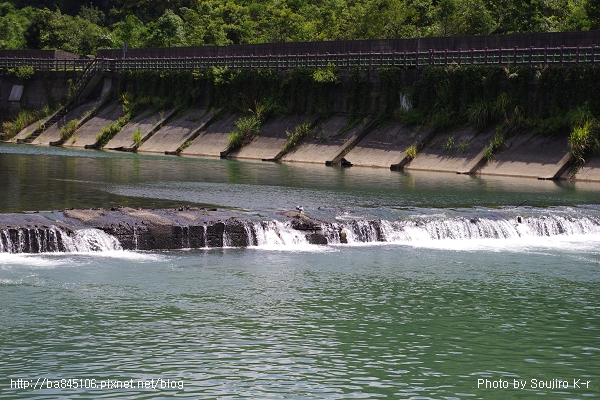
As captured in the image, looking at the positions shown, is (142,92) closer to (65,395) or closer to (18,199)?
(18,199)

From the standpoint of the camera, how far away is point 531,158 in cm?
5222

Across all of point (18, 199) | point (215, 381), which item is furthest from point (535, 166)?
point (215, 381)

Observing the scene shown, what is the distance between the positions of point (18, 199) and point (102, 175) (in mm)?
12616

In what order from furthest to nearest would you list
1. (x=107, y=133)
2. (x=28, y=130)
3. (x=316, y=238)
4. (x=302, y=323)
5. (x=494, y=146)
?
(x=28, y=130), (x=107, y=133), (x=494, y=146), (x=316, y=238), (x=302, y=323)

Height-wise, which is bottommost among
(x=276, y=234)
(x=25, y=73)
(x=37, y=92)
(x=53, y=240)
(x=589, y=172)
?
(x=276, y=234)

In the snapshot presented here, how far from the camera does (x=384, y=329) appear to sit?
2045cm

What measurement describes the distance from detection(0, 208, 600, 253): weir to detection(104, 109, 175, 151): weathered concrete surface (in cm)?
3943

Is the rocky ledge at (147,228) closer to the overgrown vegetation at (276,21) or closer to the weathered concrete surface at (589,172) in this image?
the weathered concrete surface at (589,172)

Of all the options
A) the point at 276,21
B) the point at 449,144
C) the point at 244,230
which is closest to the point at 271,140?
the point at 449,144

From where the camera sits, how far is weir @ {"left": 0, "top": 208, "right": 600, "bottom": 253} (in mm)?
28297

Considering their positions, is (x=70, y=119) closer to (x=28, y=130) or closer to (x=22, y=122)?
(x=28, y=130)

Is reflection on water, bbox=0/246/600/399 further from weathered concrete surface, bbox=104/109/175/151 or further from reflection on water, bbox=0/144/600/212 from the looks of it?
weathered concrete surface, bbox=104/109/175/151

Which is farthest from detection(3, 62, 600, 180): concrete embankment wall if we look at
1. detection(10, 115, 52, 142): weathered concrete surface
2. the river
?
the river

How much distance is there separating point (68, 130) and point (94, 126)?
176cm
